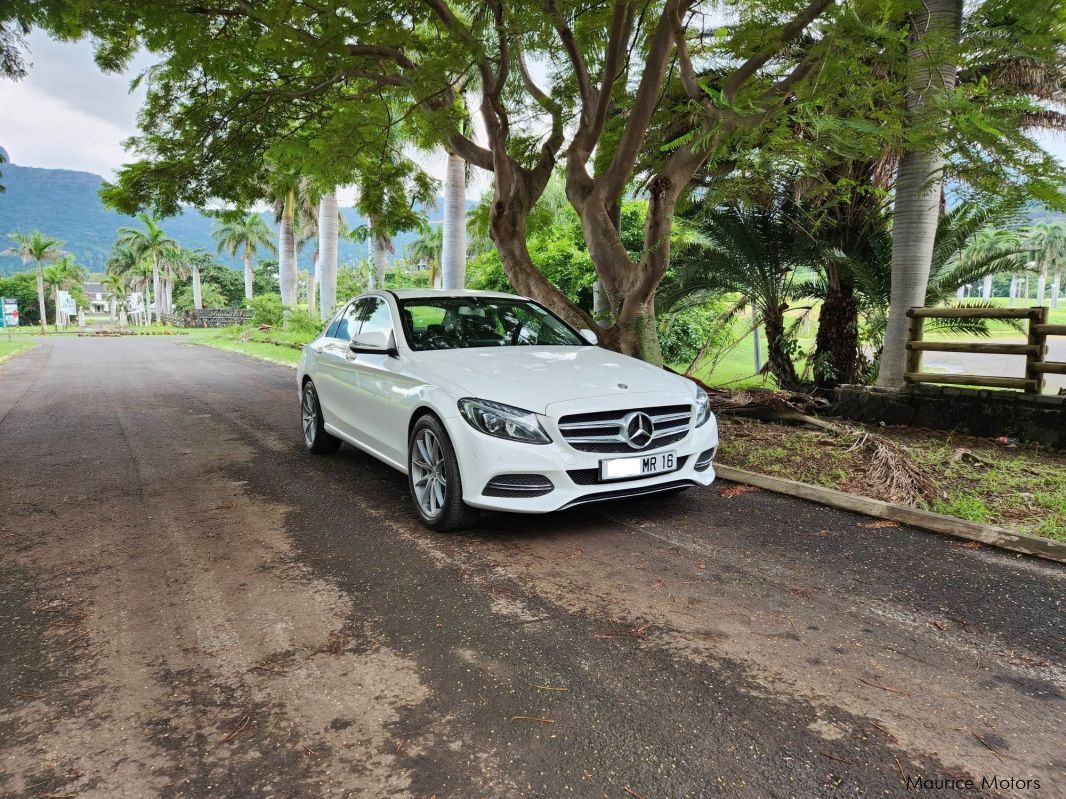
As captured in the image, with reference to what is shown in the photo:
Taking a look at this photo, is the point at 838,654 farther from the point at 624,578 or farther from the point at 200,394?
the point at 200,394

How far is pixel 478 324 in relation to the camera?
6164 mm

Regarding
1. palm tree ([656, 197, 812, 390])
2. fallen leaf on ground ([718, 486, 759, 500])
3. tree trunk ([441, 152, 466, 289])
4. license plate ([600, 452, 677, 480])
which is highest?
tree trunk ([441, 152, 466, 289])

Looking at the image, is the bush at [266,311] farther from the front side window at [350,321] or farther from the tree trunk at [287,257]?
the front side window at [350,321]

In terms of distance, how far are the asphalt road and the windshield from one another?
1.42 metres

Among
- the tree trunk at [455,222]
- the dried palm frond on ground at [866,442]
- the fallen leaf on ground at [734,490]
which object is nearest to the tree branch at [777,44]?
the dried palm frond on ground at [866,442]

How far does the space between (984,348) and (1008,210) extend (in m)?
1.82

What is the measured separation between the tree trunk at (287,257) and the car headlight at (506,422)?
32.5 metres

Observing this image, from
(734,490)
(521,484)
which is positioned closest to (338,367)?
(521,484)

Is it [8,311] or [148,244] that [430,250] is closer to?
[148,244]

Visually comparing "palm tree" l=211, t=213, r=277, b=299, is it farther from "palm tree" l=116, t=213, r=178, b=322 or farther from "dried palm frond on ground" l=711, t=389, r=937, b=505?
"dried palm frond on ground" l=711, t=389, r=937, b=505

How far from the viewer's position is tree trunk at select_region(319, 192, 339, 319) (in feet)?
92.9

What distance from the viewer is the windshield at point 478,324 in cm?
588

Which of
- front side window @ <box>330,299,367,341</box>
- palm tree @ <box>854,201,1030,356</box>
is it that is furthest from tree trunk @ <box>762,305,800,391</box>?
front side window @ <box>330,299,367,341</box>

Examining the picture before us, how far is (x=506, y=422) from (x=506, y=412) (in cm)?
6
